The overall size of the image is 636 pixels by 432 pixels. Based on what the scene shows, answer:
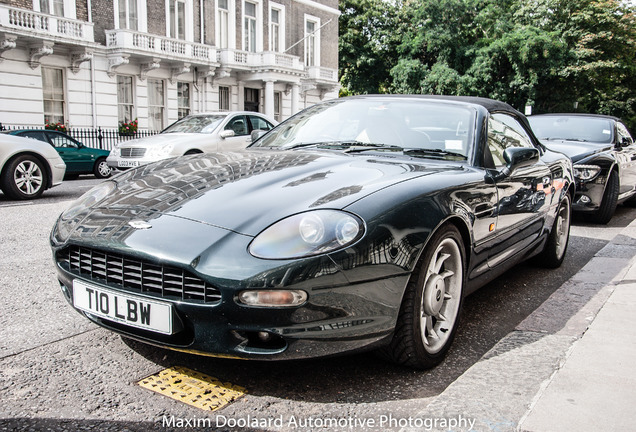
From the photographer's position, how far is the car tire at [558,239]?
4922 mm

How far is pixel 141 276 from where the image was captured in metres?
2.37

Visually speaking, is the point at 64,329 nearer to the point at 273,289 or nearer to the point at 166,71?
the point at 273,289

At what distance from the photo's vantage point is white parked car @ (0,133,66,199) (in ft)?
28.6

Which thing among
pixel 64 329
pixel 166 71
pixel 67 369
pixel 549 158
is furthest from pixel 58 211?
pixel 166 71

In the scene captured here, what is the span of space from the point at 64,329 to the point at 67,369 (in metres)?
0.60

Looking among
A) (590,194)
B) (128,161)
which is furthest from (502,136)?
(128,161)

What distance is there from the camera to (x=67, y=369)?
267cm

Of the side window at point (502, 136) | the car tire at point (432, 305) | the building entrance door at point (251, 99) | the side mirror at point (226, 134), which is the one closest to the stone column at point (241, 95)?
the building entrance door at point (251, 99)

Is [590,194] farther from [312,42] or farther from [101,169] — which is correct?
[312,42]

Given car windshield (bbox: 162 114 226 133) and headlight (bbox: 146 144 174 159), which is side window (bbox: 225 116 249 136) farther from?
headlight (bbox: 146 144 174 159)

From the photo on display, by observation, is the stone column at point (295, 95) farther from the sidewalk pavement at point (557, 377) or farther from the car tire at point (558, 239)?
the sidewalk pavement at point (557, 377)

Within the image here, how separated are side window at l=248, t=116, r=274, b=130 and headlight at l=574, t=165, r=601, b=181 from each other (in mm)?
7329

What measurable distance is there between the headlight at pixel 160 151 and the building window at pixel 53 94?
11.1m

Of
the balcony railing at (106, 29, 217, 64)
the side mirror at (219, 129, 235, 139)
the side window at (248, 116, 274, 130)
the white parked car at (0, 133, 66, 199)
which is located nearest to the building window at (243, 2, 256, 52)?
Result: the balcony railing at (106, 29, 217, 64)
